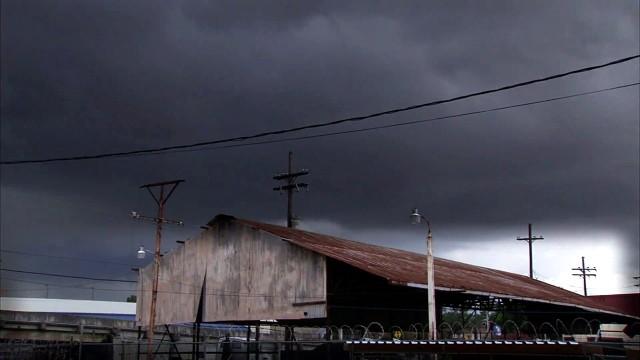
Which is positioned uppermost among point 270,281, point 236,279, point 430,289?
point 236,279

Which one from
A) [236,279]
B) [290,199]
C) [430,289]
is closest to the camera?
[430,289]

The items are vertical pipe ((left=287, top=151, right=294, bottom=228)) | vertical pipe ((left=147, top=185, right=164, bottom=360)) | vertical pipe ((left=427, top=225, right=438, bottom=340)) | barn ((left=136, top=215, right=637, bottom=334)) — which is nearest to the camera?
vertical pipe ((left=427, top=225, right=438, bottom=340))

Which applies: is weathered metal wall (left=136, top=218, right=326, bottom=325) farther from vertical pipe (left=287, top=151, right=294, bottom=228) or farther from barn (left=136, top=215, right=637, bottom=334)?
vertical pipe (left=287, top=151, right=294, bottom=228)

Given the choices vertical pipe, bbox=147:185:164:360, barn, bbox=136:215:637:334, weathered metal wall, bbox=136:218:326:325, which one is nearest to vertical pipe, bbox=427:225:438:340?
barn, bbox=136:215:637:334

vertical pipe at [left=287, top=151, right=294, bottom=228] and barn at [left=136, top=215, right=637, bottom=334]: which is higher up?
vertical pipe at [left=287, top=151, right=294, bottom=228]

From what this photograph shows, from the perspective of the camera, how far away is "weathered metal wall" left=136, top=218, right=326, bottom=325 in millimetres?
29625

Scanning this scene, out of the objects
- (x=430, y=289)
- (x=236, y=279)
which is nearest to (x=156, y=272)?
(x=236, y=279)

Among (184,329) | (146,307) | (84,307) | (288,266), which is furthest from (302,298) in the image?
(84,307)

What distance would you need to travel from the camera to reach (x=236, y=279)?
32438 mm

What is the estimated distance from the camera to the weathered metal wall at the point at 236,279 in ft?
97.2

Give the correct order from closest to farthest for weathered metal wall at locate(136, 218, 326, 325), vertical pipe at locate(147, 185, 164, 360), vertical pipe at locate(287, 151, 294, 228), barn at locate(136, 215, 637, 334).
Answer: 1. barn at locate(136, 215, 637, 334)
2. weathered metal wall at locate(136, 218, 326, 325)
3. vertical pipe at locate(147, 185, 164, 360)
4. vertical pipe at locate(287, 151, 294, 228)

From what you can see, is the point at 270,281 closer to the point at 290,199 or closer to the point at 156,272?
the point at 156,272

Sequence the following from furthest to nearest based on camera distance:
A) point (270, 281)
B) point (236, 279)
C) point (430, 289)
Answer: point (236, 279), point (270, 281), point (430, 289)

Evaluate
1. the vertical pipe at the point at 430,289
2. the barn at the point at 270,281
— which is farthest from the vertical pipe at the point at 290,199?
the vertical pipe at the point at 430,289
